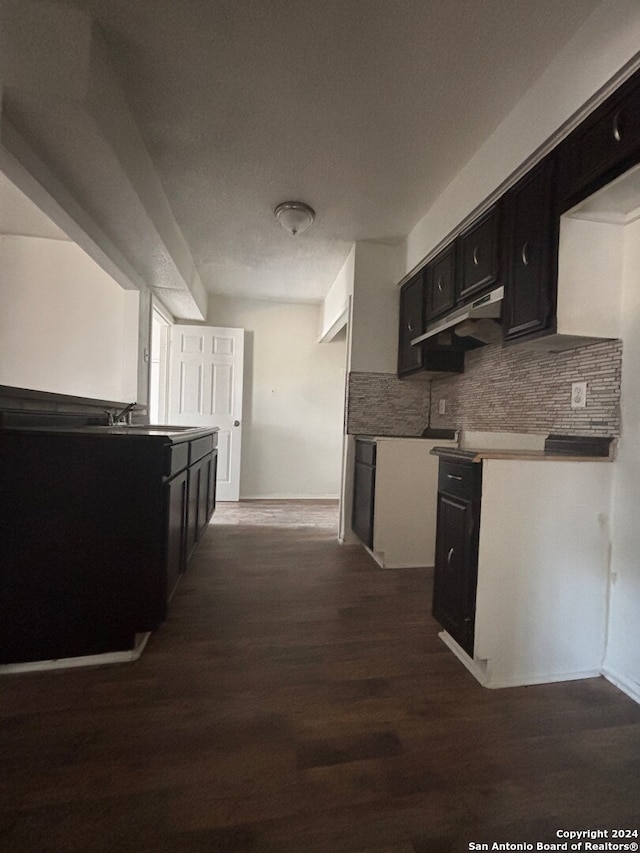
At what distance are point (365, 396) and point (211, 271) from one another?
7.07 feet

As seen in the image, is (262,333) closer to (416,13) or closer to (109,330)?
(109,330)

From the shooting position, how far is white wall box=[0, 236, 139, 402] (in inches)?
124

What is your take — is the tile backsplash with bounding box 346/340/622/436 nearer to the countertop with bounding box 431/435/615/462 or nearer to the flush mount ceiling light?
the countertop with bounding box 431/435/615/462

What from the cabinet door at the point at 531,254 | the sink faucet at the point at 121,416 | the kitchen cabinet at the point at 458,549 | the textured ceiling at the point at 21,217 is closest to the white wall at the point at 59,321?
the textured ceiling at the point at 21,217

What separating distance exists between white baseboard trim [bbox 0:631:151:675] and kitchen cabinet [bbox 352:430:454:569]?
5.17 feet

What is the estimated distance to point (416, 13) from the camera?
1283 millimetres

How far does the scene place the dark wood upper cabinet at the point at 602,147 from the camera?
3.72 ft

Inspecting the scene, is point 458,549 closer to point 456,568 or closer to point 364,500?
point 456,568

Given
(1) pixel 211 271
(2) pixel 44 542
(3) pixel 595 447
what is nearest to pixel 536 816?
(3) pixel 595 447

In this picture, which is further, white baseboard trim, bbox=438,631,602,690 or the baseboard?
the baseboard

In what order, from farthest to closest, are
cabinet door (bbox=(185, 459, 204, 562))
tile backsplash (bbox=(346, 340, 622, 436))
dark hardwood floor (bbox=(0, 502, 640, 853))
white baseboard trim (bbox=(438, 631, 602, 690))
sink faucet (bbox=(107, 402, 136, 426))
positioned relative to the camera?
sink faucet (bbox=(107, 402, 136, 426)), cabinet door (bbox=(185, 459, 204, 562)), tile backsplash (bbox=(346, 340, 622, 436)), white baseboard trim (bbox=(438, 631, 602, 690)), dark hardwood floor (bbox=(0, 502, 640, 853))

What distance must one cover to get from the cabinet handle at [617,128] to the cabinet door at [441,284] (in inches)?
39.1

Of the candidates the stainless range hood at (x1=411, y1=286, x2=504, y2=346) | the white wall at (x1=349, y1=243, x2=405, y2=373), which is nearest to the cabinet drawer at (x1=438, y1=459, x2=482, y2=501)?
the stainless range hood at (x1=411, y1=286, x2=504, y2=346)

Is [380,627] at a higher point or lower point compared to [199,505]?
lower
